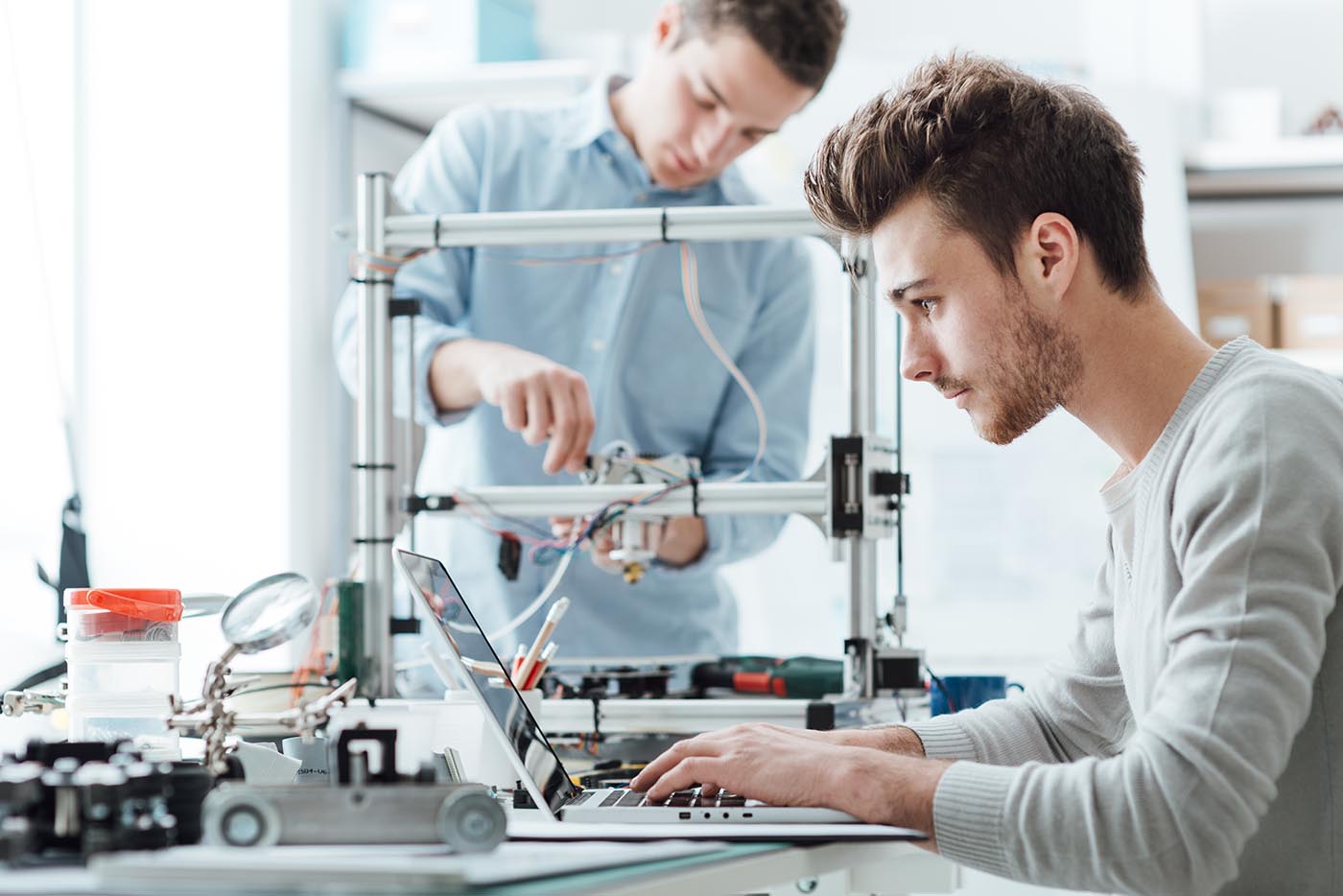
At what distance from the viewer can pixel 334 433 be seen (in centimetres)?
282

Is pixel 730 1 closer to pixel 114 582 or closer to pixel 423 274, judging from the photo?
pixel 423 274

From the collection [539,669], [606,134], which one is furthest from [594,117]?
[539,669]

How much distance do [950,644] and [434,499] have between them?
171cm

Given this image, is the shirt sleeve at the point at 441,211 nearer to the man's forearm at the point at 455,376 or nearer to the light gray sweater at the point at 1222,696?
the man's forearm at the point at 455,376

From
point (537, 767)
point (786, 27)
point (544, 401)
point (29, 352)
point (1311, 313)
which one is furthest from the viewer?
point (1311, 313)

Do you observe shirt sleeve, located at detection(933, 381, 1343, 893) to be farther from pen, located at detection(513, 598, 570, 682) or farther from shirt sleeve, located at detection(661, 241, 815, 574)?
shirt sleeve, located at detection(661, 241, 815, 574)

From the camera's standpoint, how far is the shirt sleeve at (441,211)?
1.90 m

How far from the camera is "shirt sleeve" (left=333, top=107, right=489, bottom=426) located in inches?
74.7

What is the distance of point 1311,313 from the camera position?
2934 millimetres

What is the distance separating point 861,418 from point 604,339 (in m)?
0.49

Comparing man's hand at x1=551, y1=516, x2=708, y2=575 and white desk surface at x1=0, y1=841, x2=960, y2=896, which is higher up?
man's hand at x1=551, y1=516, x2=708, y2=575

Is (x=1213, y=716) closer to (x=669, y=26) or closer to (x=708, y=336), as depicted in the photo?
(x=708, y=336)

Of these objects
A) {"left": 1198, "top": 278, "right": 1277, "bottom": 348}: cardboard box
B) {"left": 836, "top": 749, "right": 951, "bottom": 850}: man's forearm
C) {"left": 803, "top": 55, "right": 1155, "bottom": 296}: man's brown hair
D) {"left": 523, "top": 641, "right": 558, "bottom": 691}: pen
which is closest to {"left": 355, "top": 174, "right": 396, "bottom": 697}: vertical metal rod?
{"left": 523, "top": 641, "right": 558, "bottom": 691}: pen

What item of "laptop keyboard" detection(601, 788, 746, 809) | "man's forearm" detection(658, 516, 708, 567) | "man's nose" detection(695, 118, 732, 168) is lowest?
"laptop keyboard" detection(601, 788, 746, 809)
